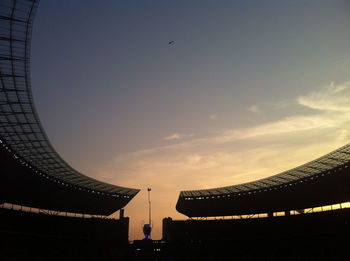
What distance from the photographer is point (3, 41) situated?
88.3 ft

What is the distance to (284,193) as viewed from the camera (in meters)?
60.7

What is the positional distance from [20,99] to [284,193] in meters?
48.5

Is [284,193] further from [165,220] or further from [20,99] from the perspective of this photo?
[20,99]

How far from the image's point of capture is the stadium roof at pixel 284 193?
168ft

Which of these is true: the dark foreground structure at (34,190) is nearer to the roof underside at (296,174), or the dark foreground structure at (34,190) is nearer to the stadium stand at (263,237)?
the stadium stand at (263,237)

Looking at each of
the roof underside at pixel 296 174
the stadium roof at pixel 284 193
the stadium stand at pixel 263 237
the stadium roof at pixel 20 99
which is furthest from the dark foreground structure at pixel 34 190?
the roof underside at pixel 296 174

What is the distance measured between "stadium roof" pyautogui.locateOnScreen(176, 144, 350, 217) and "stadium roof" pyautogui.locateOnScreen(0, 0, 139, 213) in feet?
99.1

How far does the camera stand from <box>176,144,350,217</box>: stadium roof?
168 feet

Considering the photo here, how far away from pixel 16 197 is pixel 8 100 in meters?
29.1

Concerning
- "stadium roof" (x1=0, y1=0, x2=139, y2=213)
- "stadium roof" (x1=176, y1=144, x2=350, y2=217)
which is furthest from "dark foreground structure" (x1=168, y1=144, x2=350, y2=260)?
"stadium roof" (x1=0, y1=0, x2=139, y2=213)

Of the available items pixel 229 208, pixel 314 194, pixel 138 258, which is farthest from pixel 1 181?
pixel 314 194

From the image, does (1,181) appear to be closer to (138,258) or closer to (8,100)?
(8,100)

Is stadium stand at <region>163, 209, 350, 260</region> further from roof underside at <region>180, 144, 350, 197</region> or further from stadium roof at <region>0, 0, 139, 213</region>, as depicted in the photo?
stadium roof at <region>0, 0, 139, 213</region>

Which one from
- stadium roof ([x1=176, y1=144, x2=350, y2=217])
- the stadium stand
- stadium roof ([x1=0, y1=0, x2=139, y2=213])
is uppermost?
stadium roof ([x1=0, y1=0, x2=139, y2=213])
